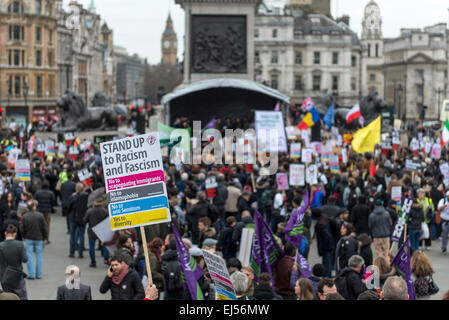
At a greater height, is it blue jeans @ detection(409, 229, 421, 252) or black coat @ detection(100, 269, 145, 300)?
black coat @ detection(100, 269, 145, 300)

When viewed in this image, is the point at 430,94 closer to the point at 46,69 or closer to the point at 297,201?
the point at 46,69

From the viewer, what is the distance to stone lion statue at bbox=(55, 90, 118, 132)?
41.2 meters

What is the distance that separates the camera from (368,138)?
22.3 meters

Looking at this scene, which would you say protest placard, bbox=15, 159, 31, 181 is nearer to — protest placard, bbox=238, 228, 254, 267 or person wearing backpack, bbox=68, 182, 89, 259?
person wearing backpack, bbox=68, 182, 89, 259

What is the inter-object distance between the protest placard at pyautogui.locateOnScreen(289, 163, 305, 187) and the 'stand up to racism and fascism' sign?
36.6ft

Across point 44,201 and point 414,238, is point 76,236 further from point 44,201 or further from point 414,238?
point 414,238

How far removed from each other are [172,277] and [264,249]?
1.46 metres

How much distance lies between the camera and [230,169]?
885 inches

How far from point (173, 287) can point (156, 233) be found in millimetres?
4188

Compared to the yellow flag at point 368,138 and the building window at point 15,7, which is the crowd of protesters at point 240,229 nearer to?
the yellow flag at point 368,138

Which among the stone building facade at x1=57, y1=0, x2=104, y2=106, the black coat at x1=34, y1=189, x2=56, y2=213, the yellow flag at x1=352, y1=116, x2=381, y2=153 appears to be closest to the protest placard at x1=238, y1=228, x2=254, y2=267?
the black coat at x1=34, y1=189, x2=56, y2=213

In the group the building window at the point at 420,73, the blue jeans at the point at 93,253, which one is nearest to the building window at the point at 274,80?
the building window at the point at 420,73

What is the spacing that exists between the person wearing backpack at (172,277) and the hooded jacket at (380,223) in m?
6.10
